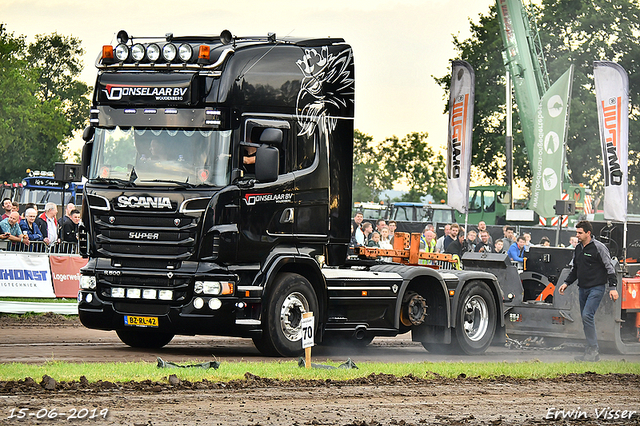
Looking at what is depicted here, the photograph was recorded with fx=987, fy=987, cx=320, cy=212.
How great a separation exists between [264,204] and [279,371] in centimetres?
279

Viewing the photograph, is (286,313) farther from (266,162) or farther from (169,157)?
(169,157)

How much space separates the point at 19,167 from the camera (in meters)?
81.6

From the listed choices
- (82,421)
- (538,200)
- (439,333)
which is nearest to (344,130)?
(439,333)

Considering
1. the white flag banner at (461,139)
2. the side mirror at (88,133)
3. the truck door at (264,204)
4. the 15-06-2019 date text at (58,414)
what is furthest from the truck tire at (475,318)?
the 15-06-2019 date text at (58,414)

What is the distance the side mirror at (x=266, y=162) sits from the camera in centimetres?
1258

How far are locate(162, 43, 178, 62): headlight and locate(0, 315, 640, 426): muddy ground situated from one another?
4.81m

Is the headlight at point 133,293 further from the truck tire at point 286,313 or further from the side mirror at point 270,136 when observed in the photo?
the side mirror at point 270,136

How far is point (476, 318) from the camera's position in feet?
52.7

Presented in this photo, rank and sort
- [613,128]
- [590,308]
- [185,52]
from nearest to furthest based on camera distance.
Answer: [185,52]
[590,308]
[613,128]

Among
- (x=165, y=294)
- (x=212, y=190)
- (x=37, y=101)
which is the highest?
(x=37, y=101)

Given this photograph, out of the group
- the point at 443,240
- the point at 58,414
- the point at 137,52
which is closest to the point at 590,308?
the point at 443,240

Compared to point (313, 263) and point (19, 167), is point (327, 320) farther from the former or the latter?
point (19, 167)

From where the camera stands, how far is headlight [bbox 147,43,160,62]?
13.1m

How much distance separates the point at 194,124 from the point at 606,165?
11909 mm
